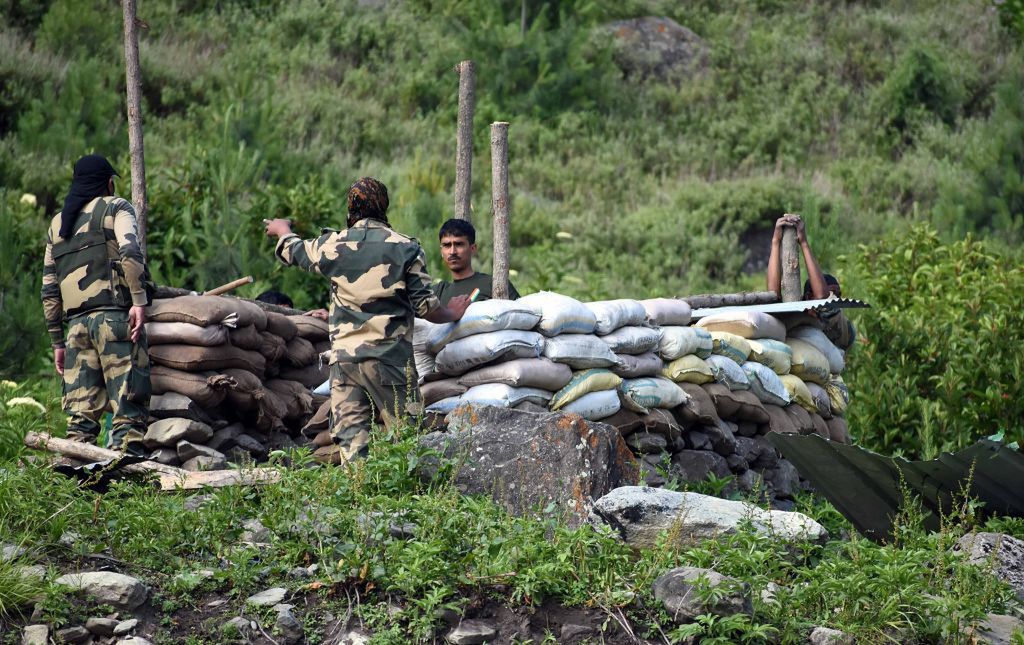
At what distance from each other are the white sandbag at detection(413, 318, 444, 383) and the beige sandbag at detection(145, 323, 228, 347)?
108 centimetres

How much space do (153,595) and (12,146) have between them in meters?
11.0

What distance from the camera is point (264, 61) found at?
2173cm

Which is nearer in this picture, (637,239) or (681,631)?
(681,631)

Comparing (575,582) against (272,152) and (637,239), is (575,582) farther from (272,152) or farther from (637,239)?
(637,239)

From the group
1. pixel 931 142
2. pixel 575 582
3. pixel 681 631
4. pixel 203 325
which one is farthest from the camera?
pixel 931 142

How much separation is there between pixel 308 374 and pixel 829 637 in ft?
13.6

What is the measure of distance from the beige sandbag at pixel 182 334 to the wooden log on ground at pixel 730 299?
3.30 metres

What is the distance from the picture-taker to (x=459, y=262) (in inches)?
290

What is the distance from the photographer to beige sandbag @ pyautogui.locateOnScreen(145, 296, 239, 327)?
270 inches

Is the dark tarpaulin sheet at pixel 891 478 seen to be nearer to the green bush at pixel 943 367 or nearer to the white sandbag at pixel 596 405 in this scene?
the white sandbag at pixel 596 405

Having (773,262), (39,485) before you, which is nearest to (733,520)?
(39,485)

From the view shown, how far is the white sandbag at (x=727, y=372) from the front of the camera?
25.6 feet

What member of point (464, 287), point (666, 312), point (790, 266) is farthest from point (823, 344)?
point (464, 287)

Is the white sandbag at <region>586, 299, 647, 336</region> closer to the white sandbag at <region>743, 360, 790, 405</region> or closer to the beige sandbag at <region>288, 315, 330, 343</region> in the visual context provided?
the white sandbag at <region>743, 360, 790, 405</region>
